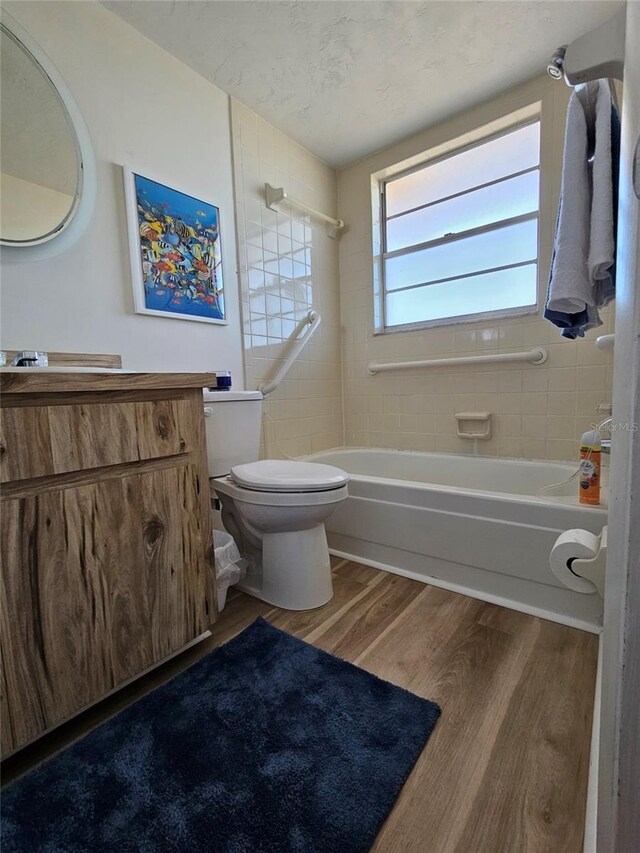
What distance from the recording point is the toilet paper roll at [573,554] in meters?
0.94

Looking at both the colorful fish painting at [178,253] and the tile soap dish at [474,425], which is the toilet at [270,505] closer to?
the colorful fish painting at [178,253]

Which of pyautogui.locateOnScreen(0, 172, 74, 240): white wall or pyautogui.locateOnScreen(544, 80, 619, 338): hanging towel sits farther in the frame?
pyautogui.locateOnScreen(0, 172, 74, 240): white wall

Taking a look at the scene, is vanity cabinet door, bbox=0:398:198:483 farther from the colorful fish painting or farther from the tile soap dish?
Result: the tile soap dish

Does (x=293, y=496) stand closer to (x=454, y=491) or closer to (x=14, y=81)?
(x=454, y=491)

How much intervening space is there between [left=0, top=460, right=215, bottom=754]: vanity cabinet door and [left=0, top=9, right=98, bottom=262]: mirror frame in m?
0.85

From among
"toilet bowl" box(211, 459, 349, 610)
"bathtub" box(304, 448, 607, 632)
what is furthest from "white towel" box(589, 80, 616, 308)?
"toilet bowl" box(211, 459, 349, 610)

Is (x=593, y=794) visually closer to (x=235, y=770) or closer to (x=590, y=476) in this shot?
(x=235, y=770)

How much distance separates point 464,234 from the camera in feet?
6.98

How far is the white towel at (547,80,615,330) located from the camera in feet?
2.54

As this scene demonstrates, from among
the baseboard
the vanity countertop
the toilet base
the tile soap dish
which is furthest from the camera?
the tile soap dish

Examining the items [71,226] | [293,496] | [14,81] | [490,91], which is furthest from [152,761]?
[490,91]

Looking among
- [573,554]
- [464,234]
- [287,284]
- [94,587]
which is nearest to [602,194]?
[573,554]

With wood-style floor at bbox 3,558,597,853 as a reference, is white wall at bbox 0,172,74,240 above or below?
above

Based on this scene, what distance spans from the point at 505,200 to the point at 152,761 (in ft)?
8.70
